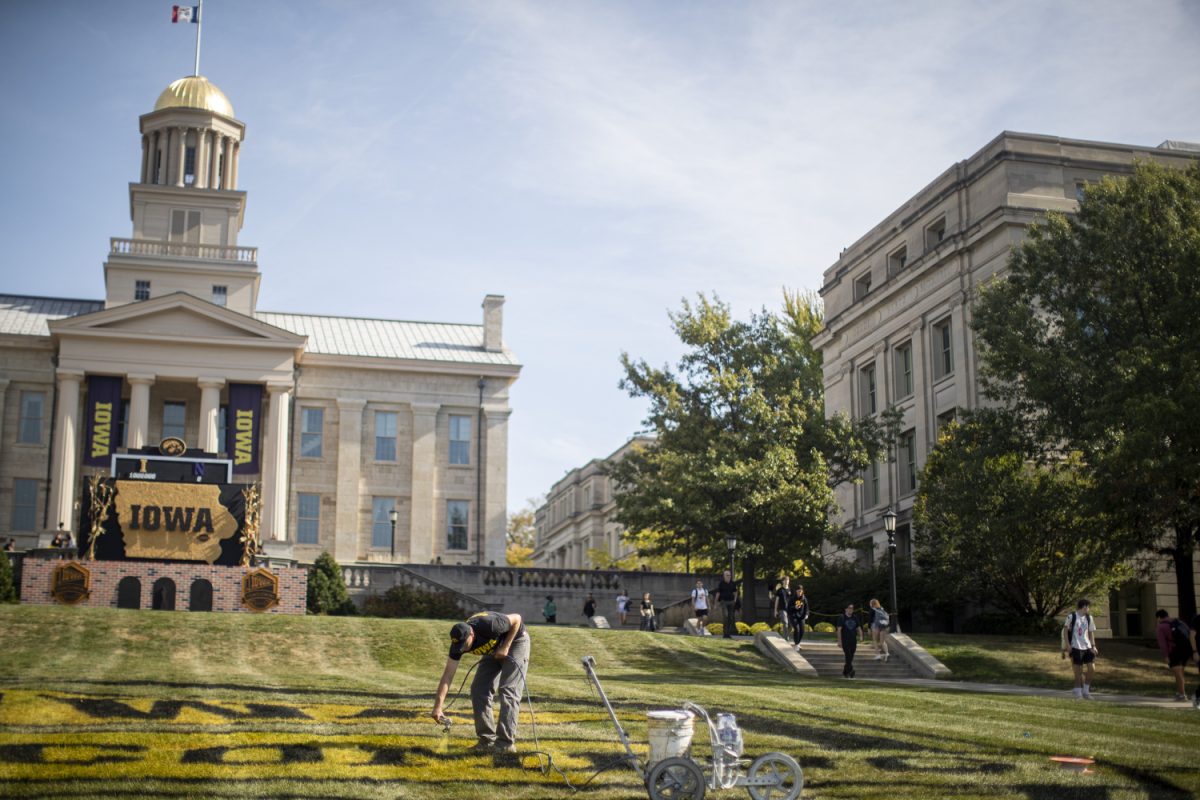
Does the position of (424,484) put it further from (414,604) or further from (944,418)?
(944,418)

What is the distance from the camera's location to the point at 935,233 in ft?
182

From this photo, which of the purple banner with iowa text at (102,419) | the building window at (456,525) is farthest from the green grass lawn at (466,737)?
the building window at (456,525)

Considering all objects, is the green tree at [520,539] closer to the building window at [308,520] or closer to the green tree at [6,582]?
the building window at [308,520]

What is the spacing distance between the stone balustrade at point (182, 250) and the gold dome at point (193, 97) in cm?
808

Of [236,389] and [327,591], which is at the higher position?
[236,389]

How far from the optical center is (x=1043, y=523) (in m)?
39.2

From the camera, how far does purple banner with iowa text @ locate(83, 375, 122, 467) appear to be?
62562 mm

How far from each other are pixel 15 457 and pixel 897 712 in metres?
53.8

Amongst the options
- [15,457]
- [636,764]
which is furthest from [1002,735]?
[15,457]

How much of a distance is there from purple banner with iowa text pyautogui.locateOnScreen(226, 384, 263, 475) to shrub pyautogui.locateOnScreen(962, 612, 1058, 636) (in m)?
34.9

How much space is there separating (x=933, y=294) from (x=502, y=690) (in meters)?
41.5

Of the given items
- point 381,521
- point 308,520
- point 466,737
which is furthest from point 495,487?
point 466,737

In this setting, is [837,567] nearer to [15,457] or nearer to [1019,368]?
[1019,368]

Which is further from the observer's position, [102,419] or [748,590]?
[102,419]
